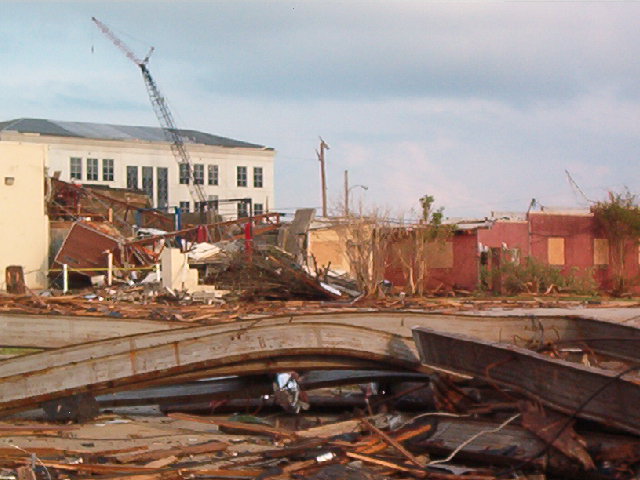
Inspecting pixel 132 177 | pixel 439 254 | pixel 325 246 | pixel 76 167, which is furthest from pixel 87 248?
pixel 132 177

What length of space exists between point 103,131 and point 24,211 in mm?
37181

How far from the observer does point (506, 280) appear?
97.8 ft

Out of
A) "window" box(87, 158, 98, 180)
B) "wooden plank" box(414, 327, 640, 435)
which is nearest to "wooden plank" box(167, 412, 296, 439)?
"wooden plank" box(414, 327, 640, 435)

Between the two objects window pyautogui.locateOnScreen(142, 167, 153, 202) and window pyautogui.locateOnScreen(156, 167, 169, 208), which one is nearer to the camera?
window pyautogui.locateOnScreen(142, 167, 153, 202)

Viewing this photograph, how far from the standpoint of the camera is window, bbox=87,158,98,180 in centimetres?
6334

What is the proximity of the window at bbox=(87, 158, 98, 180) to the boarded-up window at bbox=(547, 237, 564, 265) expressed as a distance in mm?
38903

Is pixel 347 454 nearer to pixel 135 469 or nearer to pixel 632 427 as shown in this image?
pixel 135 469

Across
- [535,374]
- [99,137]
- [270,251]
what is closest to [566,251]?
[270,251]

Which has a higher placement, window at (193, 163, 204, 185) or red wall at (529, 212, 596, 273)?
window at (193, 163, 204, 185)

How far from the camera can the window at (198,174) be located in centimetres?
6788

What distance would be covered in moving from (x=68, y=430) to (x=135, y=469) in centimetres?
165

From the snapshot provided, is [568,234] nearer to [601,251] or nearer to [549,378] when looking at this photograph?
[601,251]

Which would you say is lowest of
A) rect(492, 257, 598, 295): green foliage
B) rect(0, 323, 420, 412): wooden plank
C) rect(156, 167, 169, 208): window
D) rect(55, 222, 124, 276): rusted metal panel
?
rect(492, 257, 598, 295): green foliage

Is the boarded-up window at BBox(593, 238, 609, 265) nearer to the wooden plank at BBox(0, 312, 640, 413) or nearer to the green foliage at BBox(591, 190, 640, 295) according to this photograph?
the green foliage at BBox(591, 190, 640, 295)
